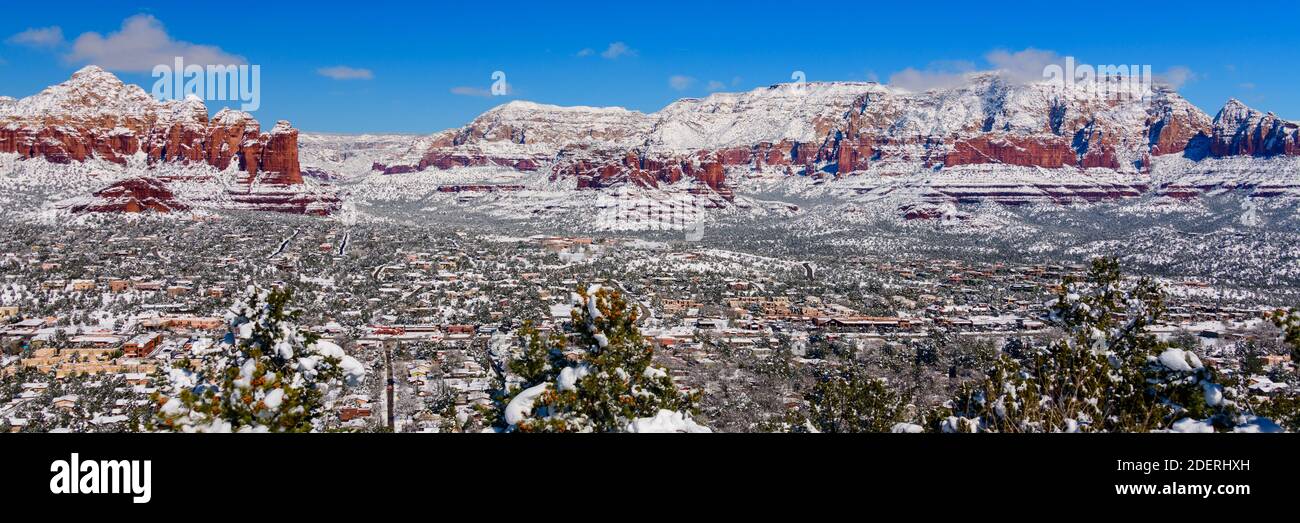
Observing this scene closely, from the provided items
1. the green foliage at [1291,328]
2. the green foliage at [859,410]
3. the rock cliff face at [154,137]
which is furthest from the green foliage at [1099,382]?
the rock cliff face at [154,137]

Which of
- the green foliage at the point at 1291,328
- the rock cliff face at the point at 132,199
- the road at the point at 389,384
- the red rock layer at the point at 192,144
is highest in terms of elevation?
the red rock layer at the point at 192,144

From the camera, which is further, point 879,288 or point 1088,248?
point 1088,248

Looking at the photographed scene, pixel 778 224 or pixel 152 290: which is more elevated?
pixel 778 224

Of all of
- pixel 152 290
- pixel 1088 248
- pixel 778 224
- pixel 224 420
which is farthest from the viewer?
pixel 778 224

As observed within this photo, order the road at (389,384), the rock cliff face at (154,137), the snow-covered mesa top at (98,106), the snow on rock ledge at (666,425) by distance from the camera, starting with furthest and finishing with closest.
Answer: the snow-covered mesa top at (98,106) → the rock cliff face at (154,137) → the road at (389,384) → the snow on rock ledge at (666,425)

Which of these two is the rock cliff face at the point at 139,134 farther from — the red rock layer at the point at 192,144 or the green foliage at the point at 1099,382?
the green foliage at the point at 1099,382

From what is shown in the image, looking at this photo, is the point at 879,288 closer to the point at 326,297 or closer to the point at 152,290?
the point at 326,297
